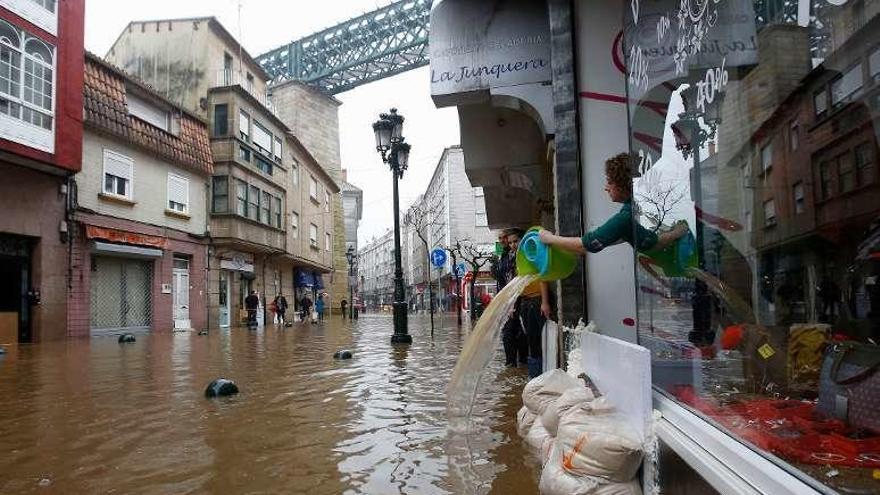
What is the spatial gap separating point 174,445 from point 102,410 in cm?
190

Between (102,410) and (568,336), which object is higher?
(568,336)

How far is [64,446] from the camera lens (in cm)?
416

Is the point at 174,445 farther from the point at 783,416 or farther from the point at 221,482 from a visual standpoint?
the point at 783,416

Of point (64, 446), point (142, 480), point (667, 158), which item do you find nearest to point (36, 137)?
point (64, 446)

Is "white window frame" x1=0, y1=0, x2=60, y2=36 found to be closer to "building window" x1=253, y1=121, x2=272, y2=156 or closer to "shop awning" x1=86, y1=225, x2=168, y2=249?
"shop awning" x1=86, y1=225, x2=168, y2=249

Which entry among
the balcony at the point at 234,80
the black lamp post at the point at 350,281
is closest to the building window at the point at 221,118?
the balcony at the point at 234,80

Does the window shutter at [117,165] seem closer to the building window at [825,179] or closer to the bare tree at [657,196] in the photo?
the bare tree at [657,196]

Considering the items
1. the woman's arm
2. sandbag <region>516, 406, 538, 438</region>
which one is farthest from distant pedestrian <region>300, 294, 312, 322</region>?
the woman's arm

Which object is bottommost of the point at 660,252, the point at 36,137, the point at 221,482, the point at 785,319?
the point at 221,482

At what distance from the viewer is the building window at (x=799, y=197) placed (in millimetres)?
2199

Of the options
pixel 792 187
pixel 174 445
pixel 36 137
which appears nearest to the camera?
pixel 792 187

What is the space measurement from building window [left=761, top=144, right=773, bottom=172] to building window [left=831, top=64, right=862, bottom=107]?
477 millimetres

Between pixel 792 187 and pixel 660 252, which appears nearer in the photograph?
pixel 792 187

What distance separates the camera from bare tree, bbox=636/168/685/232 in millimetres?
3162
